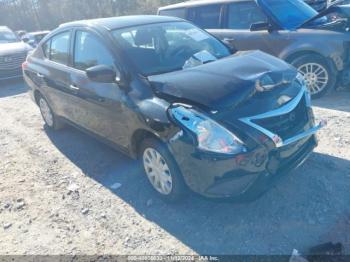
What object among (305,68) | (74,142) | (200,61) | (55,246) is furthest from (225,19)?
(55,246)

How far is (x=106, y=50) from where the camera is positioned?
12.1 feet

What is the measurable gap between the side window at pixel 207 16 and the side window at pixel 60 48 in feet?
9.65

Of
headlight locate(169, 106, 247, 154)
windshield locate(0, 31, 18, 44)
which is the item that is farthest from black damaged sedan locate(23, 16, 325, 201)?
windshield locate(0, 31, 18, 44)

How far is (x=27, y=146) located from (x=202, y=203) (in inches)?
132

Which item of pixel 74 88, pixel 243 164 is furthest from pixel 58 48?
pixel 243 164

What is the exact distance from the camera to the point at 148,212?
135 inches

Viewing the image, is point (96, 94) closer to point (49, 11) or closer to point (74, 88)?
point (74, 88)

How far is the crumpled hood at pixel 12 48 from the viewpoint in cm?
1038

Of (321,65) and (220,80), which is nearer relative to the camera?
(220,80)

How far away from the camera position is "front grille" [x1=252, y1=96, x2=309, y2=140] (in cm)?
284

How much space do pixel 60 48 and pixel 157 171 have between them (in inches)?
100

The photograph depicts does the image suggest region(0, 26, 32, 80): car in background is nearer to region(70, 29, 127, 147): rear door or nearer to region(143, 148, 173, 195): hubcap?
region(70, 29, 127, 147): rear door

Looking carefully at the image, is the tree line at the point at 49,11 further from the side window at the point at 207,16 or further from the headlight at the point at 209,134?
the headlight at the point at 209,134

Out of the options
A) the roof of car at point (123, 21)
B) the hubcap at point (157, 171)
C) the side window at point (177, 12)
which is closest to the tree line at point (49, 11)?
the side window at point (177, 12)
